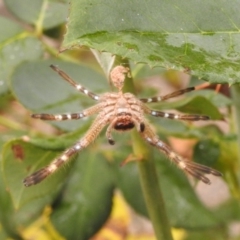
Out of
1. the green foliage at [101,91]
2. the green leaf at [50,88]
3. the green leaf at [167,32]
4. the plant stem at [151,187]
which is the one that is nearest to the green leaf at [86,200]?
the green foliage at [101,91]

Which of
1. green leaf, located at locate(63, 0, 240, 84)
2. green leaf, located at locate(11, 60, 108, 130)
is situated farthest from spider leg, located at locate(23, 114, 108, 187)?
green leaf, located at locate(11, 60, 108, 130)

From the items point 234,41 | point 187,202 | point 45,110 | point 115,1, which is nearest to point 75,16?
point 115,1

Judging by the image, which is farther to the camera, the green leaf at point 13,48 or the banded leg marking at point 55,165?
the green leaf at point 13,48

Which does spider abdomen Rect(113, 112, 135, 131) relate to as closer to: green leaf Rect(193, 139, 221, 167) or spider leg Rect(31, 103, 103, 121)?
spider leg Rect(31, 103, 103, 121)

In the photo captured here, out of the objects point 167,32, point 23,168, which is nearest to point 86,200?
point 23,168

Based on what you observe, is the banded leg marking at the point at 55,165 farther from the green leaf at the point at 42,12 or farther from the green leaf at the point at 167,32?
the green leaf at the point at 42,12

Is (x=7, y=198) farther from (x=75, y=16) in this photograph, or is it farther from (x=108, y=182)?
(x=75, y=16)
